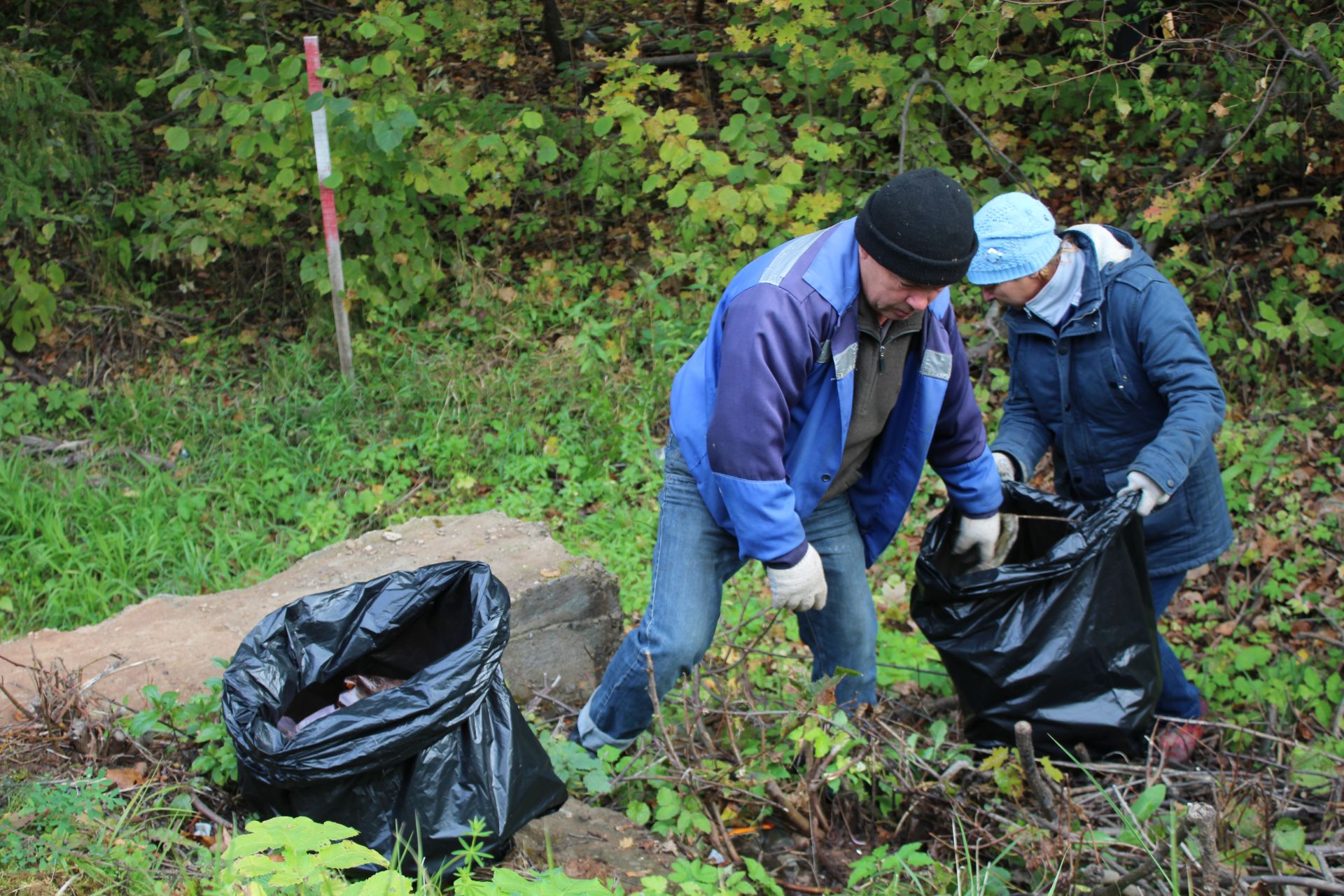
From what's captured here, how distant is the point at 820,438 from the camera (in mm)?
2436

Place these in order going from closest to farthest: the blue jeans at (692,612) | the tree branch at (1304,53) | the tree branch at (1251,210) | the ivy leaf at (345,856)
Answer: the ivy leaf at (345,856) < the blue jeans at (692,612) < the tree branch at (1304,53) < the tree branch at (1251,210)

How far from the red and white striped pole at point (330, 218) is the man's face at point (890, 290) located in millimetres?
3845

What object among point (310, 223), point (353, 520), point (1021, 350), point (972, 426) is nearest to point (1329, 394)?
point (1021, 350)

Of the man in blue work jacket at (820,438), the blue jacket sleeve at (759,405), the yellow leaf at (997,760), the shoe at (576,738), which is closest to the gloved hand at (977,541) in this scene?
the man in blue work jacket at (820,438)

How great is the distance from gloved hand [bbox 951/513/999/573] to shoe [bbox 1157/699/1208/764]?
749mm

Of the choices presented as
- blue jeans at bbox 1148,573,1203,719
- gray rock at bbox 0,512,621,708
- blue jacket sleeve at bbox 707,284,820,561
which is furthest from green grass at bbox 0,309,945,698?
blue jacket sleeve at bbox 707,284,820,561

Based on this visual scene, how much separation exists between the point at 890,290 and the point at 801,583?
710 mm

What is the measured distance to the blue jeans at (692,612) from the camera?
2588 millimetres

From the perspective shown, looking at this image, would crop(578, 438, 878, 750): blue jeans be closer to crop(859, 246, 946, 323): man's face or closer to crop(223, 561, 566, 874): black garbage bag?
crop(223, 561, 566, 874): black garbage bag

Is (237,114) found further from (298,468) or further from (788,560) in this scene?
(788,560)

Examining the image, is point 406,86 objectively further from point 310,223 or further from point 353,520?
point 353,520

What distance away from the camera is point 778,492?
2.30 m

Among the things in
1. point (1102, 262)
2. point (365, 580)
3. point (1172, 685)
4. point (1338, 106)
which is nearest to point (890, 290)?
point (1102, 262)

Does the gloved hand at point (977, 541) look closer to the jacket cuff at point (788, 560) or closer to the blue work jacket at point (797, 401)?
the blue work jacket at point (797, 401)
